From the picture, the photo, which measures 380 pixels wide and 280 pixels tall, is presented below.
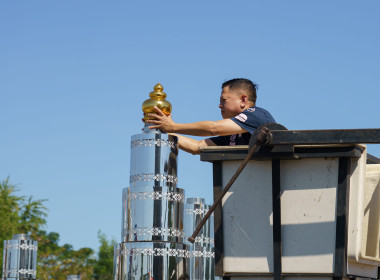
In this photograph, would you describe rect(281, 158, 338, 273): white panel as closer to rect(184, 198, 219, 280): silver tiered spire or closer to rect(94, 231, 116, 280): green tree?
rect(184, 198, 219, 280): silver tiered spire

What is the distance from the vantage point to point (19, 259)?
6.94 metres

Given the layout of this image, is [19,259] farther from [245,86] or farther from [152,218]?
[245,86]

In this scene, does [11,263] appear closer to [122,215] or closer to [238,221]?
[122,215]

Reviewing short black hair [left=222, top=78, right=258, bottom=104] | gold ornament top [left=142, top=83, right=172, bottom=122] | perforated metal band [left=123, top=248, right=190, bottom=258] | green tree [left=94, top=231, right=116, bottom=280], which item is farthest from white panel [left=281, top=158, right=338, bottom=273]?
green tree [left=94, top=231, right=116, bottom=280]

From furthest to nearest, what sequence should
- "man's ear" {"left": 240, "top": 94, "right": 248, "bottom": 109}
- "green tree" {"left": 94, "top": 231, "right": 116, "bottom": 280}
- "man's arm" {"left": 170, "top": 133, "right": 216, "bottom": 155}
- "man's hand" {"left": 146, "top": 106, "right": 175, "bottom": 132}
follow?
1. "green tree" {"left": 94, "top": 231, "right": 116, "bottom": 280}
2. "man's arm" {"left": 170, "top": 133, "right": 216, "bottom": 155}
3. "man's ear" {"left": 240, "top": 94, "right": 248, "bottom": 109}
4. "man's hand" {"left": 146, "top": 106, "right": 175, "bottom": 132}

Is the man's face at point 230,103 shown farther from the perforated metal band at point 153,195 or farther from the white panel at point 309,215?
the white panel at point 309,215

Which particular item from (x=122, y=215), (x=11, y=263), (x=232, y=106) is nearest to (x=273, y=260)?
(x=122, y=215)

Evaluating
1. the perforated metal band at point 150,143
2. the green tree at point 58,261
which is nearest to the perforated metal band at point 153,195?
the perforated metal band at point 150,143

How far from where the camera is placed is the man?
14.1ft

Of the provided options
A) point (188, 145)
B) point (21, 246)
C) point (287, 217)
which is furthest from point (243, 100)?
point (21, 246)

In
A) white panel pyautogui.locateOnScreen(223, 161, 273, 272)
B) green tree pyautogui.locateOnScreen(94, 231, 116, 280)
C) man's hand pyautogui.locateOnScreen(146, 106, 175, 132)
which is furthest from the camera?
green tree pyautogui.locateOnScreen(94, 231, 116, 280)

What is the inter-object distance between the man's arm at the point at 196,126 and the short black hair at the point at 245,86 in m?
0.53

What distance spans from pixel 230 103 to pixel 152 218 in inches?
40.5

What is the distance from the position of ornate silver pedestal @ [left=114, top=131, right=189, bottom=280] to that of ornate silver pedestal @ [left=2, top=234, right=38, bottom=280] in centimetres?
277
